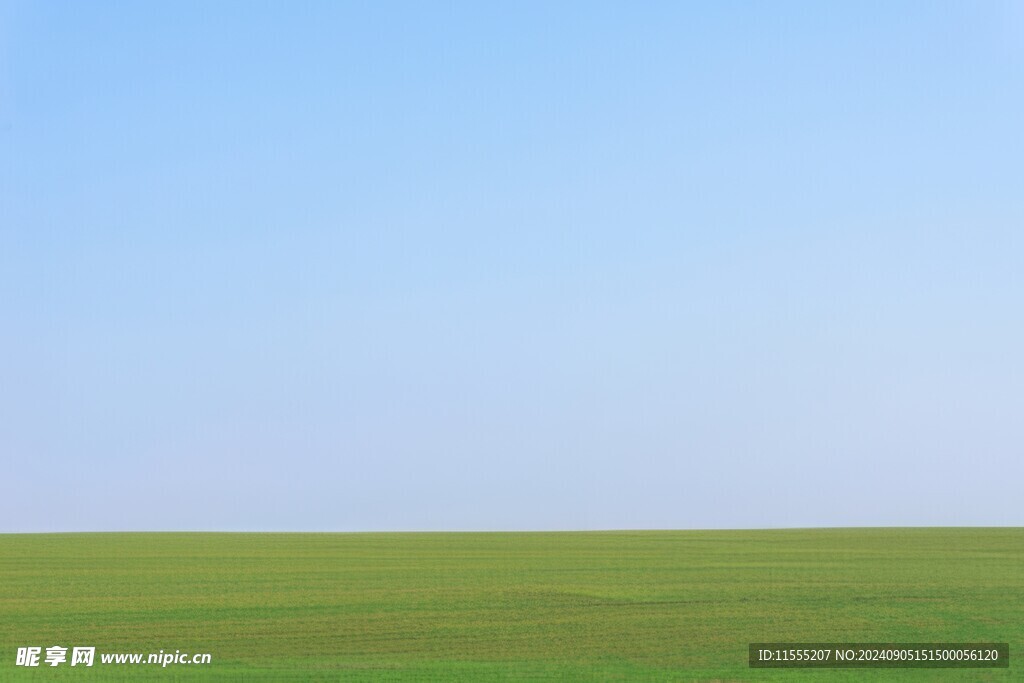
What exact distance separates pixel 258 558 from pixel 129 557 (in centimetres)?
659

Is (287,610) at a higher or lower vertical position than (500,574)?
lower

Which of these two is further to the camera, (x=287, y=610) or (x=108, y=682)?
(x=287, y=610)

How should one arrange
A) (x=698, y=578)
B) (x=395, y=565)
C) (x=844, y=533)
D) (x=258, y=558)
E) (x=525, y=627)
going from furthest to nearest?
(x=844, y=533) → (x=258, y=558) → (x=395, y=565) → (x=698, y=578) → (x=525, y=627)

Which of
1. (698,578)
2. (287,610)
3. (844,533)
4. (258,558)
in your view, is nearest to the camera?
(287,610)

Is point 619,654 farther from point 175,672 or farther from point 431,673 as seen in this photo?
point 175,672

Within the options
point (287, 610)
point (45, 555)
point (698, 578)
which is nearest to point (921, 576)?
point (698, 578)

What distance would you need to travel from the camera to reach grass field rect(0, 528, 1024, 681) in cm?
2523

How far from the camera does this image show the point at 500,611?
32938 mm

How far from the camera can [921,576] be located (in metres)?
44.4

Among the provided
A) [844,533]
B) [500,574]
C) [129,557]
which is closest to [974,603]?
[500,574]

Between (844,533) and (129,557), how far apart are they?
49.8 m

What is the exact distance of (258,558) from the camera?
189ft

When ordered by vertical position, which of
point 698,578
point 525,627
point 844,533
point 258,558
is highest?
point 844,533

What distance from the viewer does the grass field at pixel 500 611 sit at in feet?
82.8
